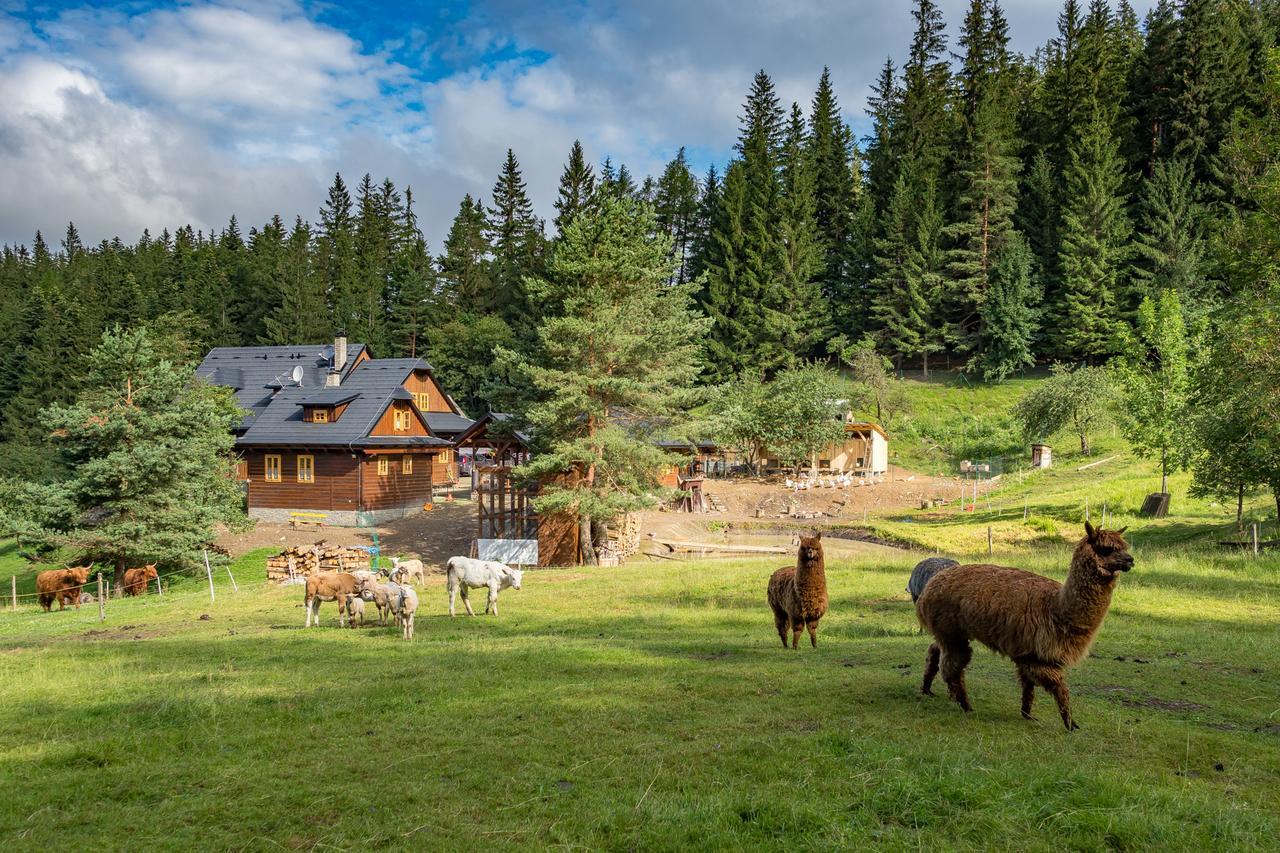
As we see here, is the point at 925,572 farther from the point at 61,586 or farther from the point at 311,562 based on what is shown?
the point at 61,586

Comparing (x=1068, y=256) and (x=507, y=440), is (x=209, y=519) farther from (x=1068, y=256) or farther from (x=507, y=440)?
(x=1068, y=256)

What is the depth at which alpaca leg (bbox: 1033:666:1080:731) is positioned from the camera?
23.2 ft

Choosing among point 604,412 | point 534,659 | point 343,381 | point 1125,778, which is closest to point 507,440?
point 604,412

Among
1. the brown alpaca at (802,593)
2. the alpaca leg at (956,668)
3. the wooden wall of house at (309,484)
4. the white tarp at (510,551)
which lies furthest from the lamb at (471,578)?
the wooden wall of house at (309,484)

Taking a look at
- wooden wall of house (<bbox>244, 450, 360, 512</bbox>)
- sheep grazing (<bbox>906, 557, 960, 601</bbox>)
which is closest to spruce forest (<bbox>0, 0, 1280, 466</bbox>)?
wooden wall of house (<bbox>244, 450, 360, 512</bbox>)

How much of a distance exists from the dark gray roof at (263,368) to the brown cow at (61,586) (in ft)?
79.0

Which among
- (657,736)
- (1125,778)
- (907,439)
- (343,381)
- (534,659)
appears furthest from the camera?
(907,439)

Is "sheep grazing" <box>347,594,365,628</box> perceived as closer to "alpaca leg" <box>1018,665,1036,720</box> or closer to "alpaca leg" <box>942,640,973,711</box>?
"alpaca leg" <box>942,640,973,711</box>

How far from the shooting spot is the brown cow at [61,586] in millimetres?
24906

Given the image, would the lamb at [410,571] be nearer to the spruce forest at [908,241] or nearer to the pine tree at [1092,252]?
the spruce forest at [908,241]

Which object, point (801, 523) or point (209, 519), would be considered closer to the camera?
point (209, 519)

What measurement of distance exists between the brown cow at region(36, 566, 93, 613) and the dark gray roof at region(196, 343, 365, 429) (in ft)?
79.0

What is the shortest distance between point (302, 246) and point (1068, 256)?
76320mm

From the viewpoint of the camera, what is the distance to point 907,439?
56.3 m
